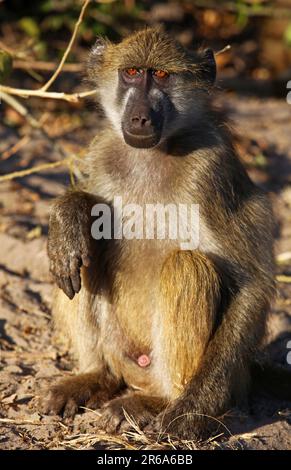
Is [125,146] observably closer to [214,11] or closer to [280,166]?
[280,166]

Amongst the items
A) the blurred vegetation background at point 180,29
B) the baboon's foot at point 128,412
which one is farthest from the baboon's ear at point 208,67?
the blurred vegetation background at point 180,29

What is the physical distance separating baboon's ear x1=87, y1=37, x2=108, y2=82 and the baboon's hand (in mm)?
856

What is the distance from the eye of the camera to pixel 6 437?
381 centimetres

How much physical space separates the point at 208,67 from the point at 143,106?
63cm

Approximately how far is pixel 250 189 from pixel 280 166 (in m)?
3.13

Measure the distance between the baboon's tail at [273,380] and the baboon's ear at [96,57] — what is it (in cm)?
193

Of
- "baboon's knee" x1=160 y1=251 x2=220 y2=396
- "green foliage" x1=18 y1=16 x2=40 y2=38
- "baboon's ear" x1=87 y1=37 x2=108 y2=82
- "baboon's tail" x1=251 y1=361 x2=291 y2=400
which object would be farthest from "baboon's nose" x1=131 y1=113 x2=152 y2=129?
"green foliage" x1=18 y1=16 x2=40 y2=38

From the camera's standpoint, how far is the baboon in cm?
395

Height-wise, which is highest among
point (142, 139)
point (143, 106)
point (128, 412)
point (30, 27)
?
point (30, 27)

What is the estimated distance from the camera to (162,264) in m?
4.08

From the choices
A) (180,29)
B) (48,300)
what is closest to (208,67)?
(48,300)

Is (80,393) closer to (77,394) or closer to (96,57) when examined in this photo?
(77,394)

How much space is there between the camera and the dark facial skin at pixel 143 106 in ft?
12.9
